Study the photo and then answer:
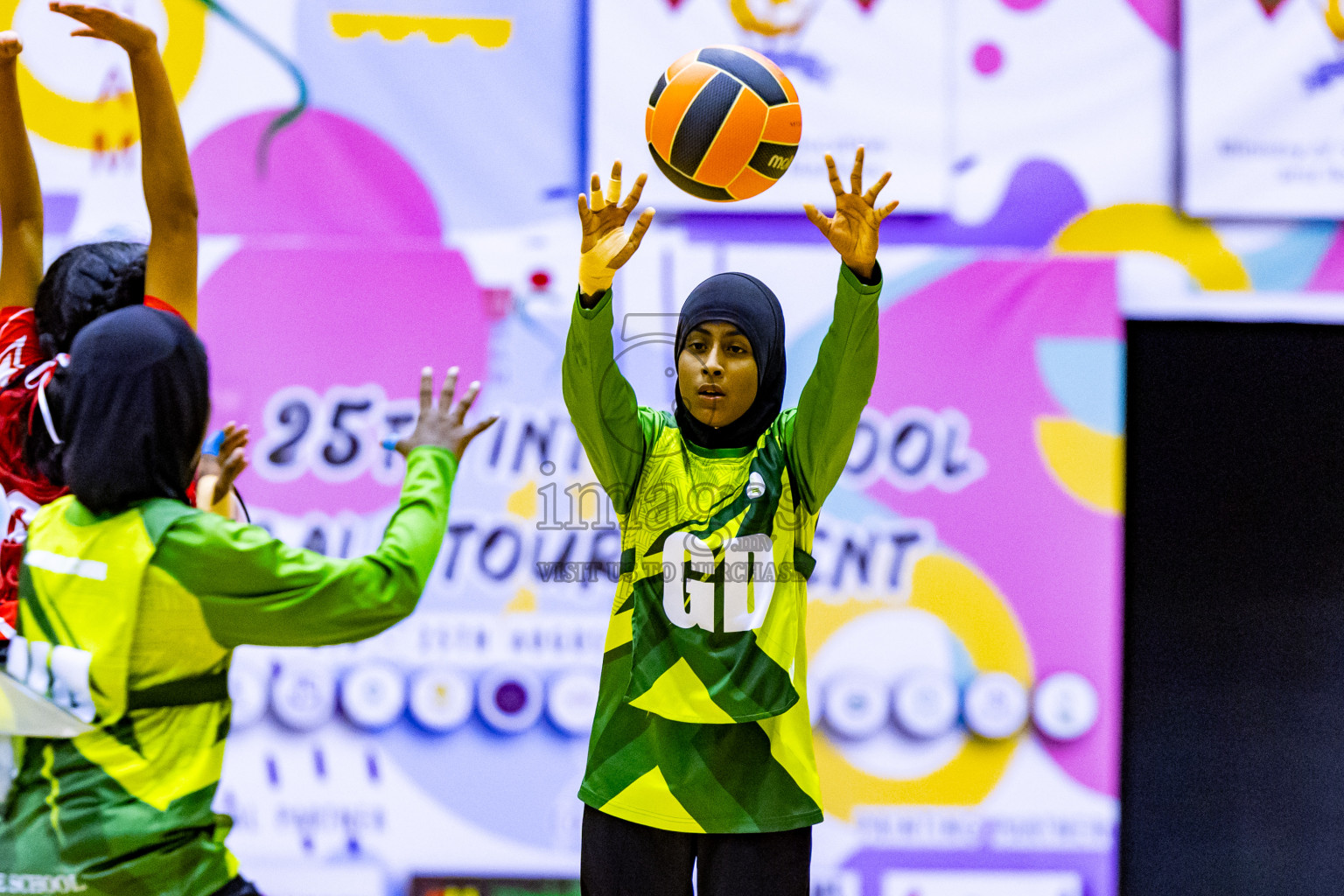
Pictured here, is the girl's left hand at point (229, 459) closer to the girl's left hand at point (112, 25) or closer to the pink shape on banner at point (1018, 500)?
the girl's left hand at point (112, 25)

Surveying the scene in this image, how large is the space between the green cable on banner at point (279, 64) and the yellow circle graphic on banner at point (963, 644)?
8.19 feet

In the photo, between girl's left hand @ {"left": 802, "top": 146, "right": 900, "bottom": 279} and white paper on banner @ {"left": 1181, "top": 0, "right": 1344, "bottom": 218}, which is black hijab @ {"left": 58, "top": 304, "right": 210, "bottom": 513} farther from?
white paper on banner @ {"left": 1181, "top": 0, "right": 1344, "bottom": 218}

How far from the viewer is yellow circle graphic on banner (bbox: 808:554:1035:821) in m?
3.85

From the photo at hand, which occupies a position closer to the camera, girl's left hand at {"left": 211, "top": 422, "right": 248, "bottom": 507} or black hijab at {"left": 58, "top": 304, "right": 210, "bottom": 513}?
black hijab at {"left": 58, "top": 304, "right": 210, "bottom": 513}

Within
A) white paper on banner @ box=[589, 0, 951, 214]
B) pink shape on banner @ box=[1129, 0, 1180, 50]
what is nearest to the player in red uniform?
white paper on banner @ box=[589, 0, 951, 214]

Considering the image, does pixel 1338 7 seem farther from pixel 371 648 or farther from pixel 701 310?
pixel 371 648

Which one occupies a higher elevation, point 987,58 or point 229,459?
point 987,58

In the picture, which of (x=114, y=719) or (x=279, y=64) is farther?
(x=279, y=64)

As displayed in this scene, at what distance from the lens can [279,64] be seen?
12.7 ft

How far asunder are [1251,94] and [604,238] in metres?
2.73

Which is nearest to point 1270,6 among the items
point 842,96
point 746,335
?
point 842,96

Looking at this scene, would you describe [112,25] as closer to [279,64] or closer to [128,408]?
[128,408]

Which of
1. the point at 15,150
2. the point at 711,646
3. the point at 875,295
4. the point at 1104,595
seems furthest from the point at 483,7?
the point at 1104,595

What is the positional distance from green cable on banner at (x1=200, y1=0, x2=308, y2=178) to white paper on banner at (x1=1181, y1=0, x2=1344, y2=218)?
3.10 m
